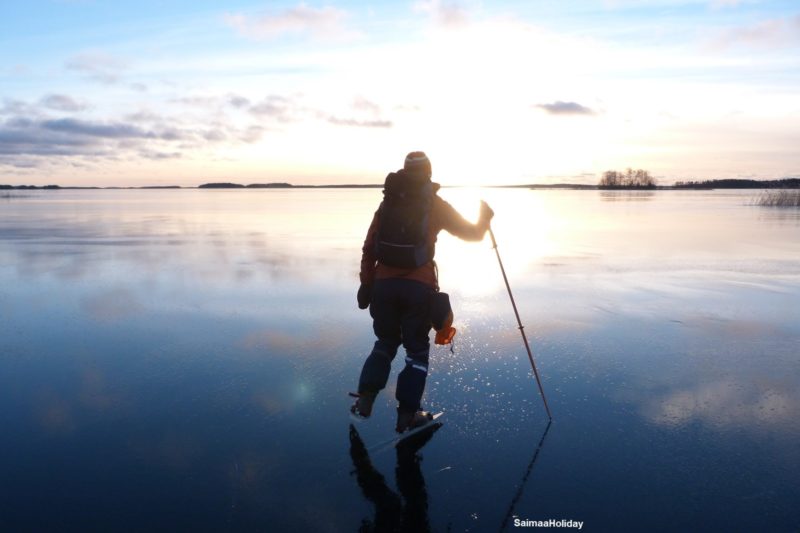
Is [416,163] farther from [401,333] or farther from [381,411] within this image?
[381,411]

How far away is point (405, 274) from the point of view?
4.51 meters

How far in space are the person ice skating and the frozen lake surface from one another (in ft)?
1.29

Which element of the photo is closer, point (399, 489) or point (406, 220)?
point (399, 489)

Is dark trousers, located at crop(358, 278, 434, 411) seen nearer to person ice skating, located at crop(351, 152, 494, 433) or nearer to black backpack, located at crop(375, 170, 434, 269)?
person ice skating, located at crop(351, 152, 494, 433)

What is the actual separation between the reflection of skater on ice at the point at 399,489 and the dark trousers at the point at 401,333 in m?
0.39

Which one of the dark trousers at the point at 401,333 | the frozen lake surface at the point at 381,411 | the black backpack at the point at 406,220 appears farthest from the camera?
the black backpack at the point at 406,220

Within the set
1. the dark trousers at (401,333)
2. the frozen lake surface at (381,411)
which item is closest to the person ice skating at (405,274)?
the dark trousers at (401,333)

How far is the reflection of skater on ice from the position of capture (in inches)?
123

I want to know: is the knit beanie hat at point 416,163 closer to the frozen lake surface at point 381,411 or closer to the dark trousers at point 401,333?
the dark trousers at point 401,333

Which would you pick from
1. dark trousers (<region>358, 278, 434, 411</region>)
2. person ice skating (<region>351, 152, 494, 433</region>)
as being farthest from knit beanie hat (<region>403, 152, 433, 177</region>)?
dark trousers (<region>358, 278, 434, 411</region>)

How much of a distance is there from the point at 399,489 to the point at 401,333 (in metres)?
1.43

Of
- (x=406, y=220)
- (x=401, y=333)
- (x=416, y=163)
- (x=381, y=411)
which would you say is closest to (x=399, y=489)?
(x=381, y=411)

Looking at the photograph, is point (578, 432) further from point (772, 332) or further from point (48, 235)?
point (48, 235)

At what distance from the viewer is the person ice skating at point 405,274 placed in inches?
172
